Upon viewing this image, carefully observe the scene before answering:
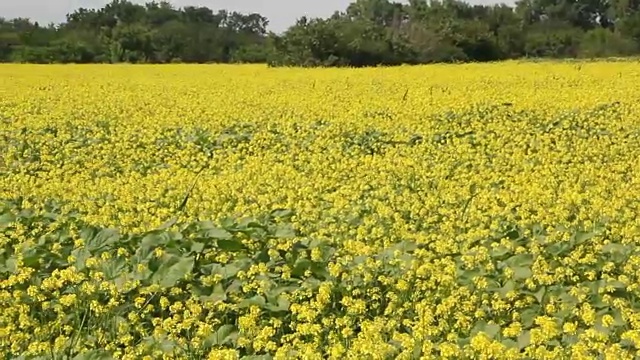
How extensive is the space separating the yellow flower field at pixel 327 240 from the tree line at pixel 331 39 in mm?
20425

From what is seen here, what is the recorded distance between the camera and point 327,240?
5582mm

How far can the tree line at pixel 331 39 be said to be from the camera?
3241cm

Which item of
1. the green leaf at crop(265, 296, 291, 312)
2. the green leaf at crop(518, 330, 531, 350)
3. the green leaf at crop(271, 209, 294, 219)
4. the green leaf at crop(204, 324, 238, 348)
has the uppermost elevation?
the green leaf at crop(518, 330, 531, 350)

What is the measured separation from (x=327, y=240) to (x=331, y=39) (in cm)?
2690

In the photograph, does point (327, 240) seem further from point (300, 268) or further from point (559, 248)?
point (559, 248)

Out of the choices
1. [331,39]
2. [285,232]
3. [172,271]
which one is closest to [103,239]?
[172,271]

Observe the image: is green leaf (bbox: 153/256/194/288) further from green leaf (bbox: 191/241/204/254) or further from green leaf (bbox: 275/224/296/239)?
green leaf (bbox: 275/224/296/239)

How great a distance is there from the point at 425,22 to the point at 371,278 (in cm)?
3391

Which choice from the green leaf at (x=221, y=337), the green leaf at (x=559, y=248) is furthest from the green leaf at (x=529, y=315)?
the green leaf at (x=221, y=337)

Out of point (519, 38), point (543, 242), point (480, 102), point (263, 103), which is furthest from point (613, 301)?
point (519, 38)

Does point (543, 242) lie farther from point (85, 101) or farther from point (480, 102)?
point (85, 101)

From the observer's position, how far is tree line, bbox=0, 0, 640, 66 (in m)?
32.4

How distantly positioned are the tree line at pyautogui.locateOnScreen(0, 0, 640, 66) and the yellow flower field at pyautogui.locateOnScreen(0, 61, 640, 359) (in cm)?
2043

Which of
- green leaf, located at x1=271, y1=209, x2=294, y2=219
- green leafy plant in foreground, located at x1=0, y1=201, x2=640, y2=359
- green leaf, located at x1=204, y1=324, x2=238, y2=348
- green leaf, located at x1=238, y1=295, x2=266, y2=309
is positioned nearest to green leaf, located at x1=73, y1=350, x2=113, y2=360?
green leafy plant in foreground, located at x1=0, y1=201, x2=640, y2=359
